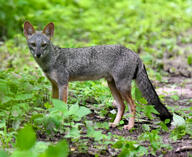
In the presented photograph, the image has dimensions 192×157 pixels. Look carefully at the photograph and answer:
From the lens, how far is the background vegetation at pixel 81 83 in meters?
4.69

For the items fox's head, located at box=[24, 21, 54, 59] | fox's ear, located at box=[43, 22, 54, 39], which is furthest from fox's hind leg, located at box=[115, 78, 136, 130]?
fox's ear, located at box=[43, 22, 54, 39]

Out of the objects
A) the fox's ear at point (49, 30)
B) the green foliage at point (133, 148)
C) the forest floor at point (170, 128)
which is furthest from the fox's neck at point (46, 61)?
the green foliage at point (133, 148)

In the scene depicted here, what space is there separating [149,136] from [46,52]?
2704 mm

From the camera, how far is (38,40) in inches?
256

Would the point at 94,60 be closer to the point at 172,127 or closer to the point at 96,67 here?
the point at 96,67

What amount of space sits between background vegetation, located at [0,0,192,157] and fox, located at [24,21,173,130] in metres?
0.32

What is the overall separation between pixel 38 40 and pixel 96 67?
3.81 ft

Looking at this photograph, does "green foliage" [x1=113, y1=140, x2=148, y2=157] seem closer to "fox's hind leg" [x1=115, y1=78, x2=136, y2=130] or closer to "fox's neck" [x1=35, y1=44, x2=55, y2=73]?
"fox's hind leg" [x1=115, y1=78, x2=136, y2=130]

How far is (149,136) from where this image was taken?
4863 millimetres

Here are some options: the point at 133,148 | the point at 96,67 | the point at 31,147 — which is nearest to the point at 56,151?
the point at 31,147

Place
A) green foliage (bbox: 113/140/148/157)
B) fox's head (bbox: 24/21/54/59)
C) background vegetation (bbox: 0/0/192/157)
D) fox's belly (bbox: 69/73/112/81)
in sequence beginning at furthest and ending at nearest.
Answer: fox's belly (bbox: 69/73/112/81), fox's head (bbox: 24/21/54/59), background vegetation (bbox: 0/0/192/157), green foliage (bbox: 113/140/148/157)

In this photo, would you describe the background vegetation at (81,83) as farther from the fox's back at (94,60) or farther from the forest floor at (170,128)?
the fox's back at (94,60)

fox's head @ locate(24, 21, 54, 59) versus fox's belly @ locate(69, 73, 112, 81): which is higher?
fox's head @ locate(24, 21, 54, 59)

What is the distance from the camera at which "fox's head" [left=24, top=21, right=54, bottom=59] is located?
6.44 meters
